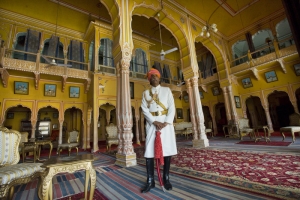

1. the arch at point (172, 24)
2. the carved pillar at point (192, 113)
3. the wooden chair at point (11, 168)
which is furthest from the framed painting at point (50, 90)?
the carved pillar at point (192, 113)

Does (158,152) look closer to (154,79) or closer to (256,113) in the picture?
(154,79)

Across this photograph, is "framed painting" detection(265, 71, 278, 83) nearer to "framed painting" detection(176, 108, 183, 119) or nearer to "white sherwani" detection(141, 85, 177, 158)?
"framed painting" detection(176, 108, 183, 119)

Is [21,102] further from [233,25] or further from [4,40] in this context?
[233,25]

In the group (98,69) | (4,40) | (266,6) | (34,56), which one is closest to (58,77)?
(34,56)

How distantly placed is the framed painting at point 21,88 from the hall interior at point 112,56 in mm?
37

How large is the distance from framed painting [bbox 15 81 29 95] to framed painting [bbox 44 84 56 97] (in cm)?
80

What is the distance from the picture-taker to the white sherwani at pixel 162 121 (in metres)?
2.02

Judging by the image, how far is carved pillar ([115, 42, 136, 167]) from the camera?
3.66 meters

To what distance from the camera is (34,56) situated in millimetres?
7668

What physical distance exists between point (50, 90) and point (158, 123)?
831cm

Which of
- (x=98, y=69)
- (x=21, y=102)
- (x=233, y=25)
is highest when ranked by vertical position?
(x=233, y=25)

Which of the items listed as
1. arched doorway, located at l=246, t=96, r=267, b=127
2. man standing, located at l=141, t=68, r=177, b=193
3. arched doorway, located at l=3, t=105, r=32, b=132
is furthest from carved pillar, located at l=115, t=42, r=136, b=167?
arched doorway, located at l=246, t=96, r=267, b=127

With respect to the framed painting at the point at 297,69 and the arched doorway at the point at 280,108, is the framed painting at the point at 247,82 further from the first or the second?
the arched doorway at the point at 280,108

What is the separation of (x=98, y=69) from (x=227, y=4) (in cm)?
808
